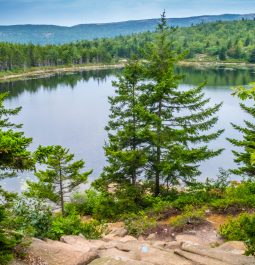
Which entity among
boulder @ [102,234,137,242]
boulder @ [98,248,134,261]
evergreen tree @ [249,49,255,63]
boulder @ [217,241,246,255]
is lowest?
boulder @ [102,234,137,242]

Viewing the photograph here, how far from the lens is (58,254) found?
43.7ft

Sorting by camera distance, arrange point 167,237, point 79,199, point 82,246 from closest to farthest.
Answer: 1. point 82,246
2. point 167,237
3. point 79,199

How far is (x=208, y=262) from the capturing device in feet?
39.6

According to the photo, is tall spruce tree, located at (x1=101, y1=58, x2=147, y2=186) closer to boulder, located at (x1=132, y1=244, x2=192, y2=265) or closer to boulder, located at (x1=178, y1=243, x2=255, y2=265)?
boulder, located at (x1=132, y1=244, x2=192, y2=265)

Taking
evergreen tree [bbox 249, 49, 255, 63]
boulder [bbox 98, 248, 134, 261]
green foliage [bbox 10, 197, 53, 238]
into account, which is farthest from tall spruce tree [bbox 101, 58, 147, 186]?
evergreen tree [bbox 249, 49, 255, 63]

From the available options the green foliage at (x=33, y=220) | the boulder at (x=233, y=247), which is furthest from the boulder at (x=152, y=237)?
the green foliage at (x=33, y=220)

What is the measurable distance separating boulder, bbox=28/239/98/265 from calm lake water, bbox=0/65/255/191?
23532mm

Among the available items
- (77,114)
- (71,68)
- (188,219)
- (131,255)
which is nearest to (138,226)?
(188,219)

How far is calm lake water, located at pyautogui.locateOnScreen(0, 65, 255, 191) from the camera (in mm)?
45725

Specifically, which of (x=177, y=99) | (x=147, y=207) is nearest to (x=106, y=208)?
(x=147, y=207)

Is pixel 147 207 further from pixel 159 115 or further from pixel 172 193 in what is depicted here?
pixel 159 115

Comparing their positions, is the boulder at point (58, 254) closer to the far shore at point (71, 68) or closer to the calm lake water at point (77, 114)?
the calm lake water at point (77, 114)

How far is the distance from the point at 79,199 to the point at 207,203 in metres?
12.6

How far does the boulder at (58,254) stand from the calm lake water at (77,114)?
23532 millimetres
